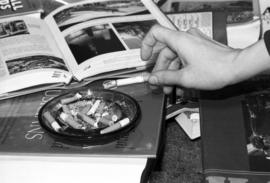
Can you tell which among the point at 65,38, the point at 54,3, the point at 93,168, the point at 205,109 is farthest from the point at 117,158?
the point at 54,3

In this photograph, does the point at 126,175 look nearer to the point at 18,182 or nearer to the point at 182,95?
the point at 18,182

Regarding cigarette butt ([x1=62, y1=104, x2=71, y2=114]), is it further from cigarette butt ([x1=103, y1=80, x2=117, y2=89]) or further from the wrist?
the wrist

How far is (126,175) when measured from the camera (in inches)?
17.4

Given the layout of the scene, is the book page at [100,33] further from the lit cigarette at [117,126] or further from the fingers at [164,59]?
the lit cigarette at [117,126]

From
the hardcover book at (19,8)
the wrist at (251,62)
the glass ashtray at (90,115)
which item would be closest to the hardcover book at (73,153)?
the glass ashtray at (90,115)

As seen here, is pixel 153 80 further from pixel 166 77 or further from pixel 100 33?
pixel 100 33

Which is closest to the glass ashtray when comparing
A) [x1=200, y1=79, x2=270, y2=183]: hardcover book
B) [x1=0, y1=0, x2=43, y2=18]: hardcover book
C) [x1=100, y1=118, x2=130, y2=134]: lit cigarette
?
[x1=100, y1=118, x2=130, y2=134]: lit cigarette

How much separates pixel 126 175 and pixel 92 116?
130mm

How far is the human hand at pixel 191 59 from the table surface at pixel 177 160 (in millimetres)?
76

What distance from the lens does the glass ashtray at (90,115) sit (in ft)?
1.60

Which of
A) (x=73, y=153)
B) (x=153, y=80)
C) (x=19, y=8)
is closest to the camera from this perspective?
(x=73, y=153)

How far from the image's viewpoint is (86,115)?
1.79ft

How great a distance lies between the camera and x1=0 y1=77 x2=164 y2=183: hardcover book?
0.45 meters

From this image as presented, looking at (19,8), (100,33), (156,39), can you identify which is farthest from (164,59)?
(19,8)
